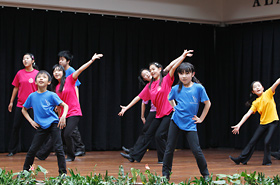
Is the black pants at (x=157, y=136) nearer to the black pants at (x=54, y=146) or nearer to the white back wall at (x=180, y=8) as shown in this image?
the black pants at (x=54, y=146)

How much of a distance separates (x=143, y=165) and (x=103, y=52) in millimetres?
3287

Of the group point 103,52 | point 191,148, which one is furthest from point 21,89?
point 191,148

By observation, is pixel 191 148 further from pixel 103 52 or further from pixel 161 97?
pixel 103 52

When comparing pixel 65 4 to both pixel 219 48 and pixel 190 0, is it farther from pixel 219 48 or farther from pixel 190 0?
pixel 219 48

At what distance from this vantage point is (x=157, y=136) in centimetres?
652

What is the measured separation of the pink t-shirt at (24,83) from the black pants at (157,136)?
2.07 metres

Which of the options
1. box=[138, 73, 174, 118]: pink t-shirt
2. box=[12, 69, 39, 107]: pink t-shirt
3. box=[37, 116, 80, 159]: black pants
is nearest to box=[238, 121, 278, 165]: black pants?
box=[138, 73, 174, 118]: pink t-shirt

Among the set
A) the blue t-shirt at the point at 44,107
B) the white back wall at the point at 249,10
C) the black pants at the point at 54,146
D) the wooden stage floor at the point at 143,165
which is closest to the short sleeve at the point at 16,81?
the wooden stage floor at the point at 143,165

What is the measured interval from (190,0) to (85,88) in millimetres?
2832

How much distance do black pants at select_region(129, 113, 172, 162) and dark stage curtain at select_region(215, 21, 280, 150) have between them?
3315 mm

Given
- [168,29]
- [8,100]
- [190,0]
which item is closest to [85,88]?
[8,100]

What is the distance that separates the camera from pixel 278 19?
29.9 feet

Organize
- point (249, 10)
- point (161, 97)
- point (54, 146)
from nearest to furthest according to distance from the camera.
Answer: point (54, 146) < point (161, 97) < point (249, 10)

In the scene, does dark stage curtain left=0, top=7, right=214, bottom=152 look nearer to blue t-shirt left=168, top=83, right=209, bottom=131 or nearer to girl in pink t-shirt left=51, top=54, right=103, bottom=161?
girl in pink t-shirt left=51, top=54, right=103, bottom=161
